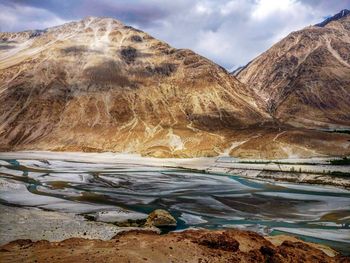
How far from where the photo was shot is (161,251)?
77.6 feet

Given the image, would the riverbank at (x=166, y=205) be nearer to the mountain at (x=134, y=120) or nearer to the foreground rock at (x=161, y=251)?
the foreground rock at (x=161, y=251)

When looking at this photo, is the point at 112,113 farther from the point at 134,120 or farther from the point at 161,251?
the point at 161,251

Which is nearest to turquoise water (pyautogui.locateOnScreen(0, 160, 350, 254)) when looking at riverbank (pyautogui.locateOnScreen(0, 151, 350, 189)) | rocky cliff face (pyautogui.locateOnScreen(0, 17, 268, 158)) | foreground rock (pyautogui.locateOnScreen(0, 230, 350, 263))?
riverbank (pyautogui.locateOnScreen(0, 151, 350, 189))

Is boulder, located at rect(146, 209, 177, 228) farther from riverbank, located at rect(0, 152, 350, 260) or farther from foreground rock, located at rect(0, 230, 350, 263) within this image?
foreground rock, located at rect(0, 230, 350, 263)

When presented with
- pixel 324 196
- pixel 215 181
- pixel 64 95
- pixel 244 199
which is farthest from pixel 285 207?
pixel 64 95

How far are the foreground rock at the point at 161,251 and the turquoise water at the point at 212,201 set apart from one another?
29.3 ft

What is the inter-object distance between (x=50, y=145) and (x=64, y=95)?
3602 cm

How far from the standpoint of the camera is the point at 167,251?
2372cm

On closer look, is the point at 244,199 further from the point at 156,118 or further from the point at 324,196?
the point at 156,118

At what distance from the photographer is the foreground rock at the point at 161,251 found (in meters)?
22.0

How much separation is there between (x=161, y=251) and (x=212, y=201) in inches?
1283

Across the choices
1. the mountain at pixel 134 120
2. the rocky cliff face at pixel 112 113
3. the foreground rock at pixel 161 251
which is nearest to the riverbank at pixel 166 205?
the foreground rock at pixel 161 251

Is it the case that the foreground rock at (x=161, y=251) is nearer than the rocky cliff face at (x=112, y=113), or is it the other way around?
the foreground rock at (x=161, y=251)

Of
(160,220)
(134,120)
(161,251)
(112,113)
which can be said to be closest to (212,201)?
(160,220)
